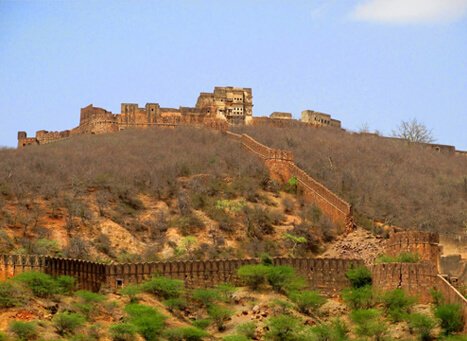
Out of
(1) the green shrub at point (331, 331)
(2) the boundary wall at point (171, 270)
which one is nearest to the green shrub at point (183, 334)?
(1) the green shrub at point (331, 331)

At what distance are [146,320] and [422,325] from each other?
833 centimetres

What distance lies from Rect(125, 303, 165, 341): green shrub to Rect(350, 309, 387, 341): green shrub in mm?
6021

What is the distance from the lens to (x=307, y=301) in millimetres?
52406

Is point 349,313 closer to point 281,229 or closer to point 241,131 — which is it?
point 281,229

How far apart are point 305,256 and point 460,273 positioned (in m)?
9.16

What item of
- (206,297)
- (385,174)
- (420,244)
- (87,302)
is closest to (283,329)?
(206,297)

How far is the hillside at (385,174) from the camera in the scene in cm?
6462

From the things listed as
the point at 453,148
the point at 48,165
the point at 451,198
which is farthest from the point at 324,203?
the point at 453,148

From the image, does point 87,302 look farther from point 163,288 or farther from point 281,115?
point 281,115

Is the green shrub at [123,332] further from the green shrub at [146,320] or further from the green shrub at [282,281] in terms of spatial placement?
the green shrub at [282,281]

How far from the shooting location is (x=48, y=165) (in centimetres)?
6694

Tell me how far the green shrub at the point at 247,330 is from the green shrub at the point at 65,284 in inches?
208

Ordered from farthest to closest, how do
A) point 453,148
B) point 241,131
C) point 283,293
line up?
point 453,148, point 241,131, point 283,293

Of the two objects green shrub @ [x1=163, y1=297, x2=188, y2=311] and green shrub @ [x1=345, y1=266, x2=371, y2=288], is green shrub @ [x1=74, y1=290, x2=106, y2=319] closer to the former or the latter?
green shrub @ [x1=163, y1=297, x2=188, y2=311]
